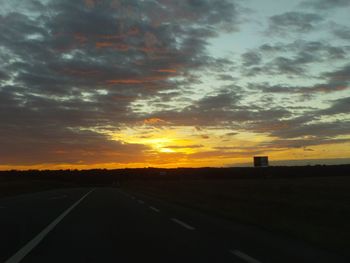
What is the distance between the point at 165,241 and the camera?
10617mm

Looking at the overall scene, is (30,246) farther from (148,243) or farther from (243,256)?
(243,256)

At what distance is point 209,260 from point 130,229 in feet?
17.0

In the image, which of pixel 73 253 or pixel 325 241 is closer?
pixel 73 253

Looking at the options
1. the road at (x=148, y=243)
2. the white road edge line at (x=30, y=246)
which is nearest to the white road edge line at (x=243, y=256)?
the road at (x=148, y=243)

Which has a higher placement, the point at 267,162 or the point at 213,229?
the point at 267,162

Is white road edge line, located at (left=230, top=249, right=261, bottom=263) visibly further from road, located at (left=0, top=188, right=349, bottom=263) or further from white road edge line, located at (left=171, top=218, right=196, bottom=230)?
white road edge line, located at (left=171, top=218, right=196, bottom=230)

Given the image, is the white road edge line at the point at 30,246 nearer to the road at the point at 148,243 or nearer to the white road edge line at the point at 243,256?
the road at the point at 148,243

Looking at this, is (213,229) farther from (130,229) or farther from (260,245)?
(260,245)

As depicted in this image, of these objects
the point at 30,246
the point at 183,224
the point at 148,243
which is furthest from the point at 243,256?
the point at 183,224

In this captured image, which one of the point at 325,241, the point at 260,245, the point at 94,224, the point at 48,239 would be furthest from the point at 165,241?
the point at 94,224

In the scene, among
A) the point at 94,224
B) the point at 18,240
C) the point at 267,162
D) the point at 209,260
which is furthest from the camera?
the point at 267,162

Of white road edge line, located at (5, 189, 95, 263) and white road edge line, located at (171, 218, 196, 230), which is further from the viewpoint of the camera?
white road edge line, located at (171, 218, 196, 230)

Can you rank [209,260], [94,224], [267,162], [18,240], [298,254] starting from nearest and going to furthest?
1. [209,260]
2. [298,254]
3. [18,240]
4. [94,224]
5. [267,162]

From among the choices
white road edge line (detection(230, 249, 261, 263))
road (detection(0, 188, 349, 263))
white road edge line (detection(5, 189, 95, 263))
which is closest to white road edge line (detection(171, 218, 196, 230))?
road (detection(0, 188, 349, 263))
